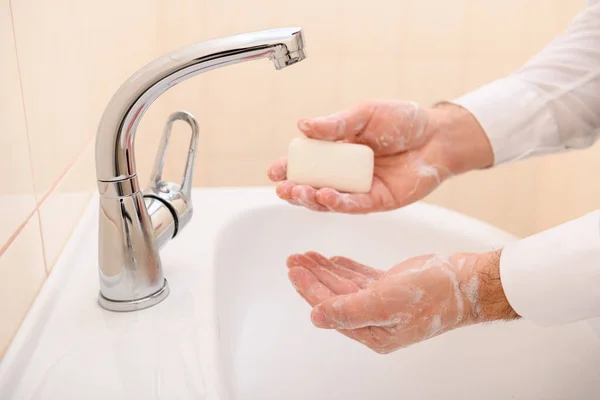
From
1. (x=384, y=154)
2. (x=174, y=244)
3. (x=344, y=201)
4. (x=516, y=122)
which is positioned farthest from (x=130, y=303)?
(x=516, y=122)

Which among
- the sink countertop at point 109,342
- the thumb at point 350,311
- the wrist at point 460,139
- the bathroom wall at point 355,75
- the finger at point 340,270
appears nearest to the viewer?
the sink countertop at point 109,342

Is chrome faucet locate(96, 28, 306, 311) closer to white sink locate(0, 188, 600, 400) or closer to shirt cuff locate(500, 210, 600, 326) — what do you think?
white sink locate(0, 188, 600, 400)

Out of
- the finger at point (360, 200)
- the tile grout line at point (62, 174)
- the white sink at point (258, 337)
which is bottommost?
the white sink at point (258, 337)

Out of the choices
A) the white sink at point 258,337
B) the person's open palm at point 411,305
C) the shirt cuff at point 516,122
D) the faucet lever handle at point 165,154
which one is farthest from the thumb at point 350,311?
the shirt cuff at point 516,122

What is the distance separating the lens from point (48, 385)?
474 mm

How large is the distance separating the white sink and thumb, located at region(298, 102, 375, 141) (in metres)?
0.17

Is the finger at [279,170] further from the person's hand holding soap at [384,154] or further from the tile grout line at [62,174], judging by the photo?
the tile grout line at [62,174]

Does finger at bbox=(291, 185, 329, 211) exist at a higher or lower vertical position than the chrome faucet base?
higher

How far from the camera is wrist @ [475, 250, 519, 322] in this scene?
60cm

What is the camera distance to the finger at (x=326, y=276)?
66cm

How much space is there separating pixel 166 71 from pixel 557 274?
40cm

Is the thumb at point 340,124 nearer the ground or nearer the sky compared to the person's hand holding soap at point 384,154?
nearer the sky

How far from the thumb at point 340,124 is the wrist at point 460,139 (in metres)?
0.10

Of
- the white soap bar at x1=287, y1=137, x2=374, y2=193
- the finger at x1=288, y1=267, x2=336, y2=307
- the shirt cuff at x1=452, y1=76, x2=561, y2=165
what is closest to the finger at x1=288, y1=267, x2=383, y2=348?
the finger at x1=288, y1=267, x2=336, y2=307
